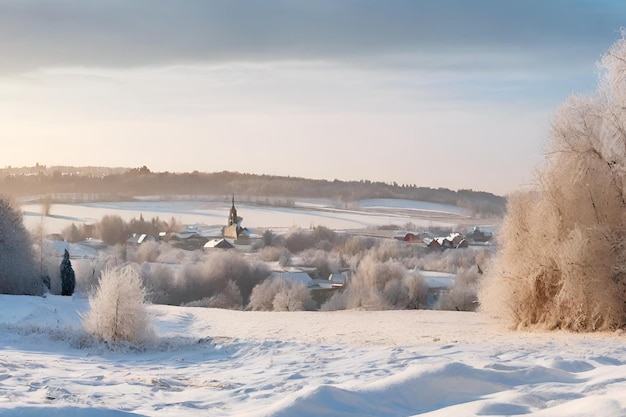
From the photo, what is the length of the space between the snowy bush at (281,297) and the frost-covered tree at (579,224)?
3117 cm

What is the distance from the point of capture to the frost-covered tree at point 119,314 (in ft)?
70.3

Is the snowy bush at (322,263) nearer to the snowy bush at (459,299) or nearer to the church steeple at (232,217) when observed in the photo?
the snowy bush at (459,299)

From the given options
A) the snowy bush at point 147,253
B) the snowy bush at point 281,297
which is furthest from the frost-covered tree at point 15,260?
the snowy bush at point 147,253

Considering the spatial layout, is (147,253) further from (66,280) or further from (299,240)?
(66,280)

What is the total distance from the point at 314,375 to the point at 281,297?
40451 millimetres

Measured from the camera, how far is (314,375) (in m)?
15.3

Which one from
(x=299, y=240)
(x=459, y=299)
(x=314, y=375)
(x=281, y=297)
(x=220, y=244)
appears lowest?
(x=281, y=297)

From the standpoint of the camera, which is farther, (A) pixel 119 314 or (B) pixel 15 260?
(B) pixel 15 260

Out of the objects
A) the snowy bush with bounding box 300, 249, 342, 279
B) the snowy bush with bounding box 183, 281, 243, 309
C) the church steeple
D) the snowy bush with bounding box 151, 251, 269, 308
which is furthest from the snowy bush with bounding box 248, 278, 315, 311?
the church steeple

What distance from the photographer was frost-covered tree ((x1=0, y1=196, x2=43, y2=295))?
3778cm

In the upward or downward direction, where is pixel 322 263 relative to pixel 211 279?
upward

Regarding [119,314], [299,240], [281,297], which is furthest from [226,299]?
[119,314]

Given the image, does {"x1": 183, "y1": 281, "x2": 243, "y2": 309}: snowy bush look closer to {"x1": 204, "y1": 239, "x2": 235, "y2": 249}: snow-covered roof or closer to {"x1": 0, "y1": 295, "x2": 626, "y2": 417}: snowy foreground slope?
{"x1": 204, "y1": 239, "x2": 235, "y2": 249}: snow-covered roof

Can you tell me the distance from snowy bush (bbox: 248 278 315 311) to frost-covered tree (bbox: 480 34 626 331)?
31.2 meters
